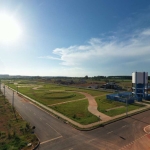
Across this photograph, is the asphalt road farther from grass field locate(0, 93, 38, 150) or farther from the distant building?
the distant building

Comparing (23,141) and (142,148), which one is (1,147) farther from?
(142,148)

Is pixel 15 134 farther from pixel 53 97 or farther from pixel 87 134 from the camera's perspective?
pixel 53 97

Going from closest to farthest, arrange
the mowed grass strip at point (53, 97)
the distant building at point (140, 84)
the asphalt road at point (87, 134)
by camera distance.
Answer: the asphalt road at point (87, 134) → the mowed grass strip at point (53, 97) → the distant building at point (140, 84)

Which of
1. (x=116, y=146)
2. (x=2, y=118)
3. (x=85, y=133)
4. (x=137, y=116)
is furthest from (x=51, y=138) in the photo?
(x=137, y=116)

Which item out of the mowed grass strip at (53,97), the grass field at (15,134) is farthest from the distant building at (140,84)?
the grass field at (15,134)

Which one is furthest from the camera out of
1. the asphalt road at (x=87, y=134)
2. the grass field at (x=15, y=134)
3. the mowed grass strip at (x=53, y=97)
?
the mowed grass strip at (x=53, y=97)

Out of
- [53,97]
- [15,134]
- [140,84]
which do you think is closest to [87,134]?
[15,134]

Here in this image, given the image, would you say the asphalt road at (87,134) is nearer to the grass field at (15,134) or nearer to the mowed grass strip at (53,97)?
the grass field at (15,134)
